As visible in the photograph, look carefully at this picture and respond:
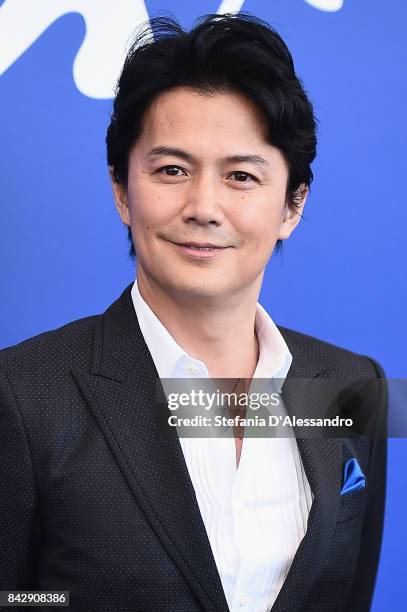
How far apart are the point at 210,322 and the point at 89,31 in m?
0.65

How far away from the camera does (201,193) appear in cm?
129

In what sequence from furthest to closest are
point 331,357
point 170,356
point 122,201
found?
1. point 331,357
2. point 122,201
3. point 170,356

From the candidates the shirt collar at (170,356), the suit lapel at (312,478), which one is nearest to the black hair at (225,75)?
the shirt collar at (170,356)

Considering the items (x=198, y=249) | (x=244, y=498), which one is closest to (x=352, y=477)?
(x=244, y=498)

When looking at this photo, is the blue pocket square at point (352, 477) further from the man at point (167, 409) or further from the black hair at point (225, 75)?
the black hair at point (225, 75)

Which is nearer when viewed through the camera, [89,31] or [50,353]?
[50,353]

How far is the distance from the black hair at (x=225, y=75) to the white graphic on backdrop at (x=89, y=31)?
0.32 meters

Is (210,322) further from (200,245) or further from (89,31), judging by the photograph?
(89,31)

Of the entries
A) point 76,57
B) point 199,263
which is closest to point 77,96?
point 76,57

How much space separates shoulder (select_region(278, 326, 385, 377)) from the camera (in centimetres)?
158

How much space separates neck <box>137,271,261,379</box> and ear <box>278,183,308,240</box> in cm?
10

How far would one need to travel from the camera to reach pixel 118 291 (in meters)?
1.79

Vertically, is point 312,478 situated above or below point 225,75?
below

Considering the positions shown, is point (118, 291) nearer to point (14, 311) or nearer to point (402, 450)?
point (14, 311)
